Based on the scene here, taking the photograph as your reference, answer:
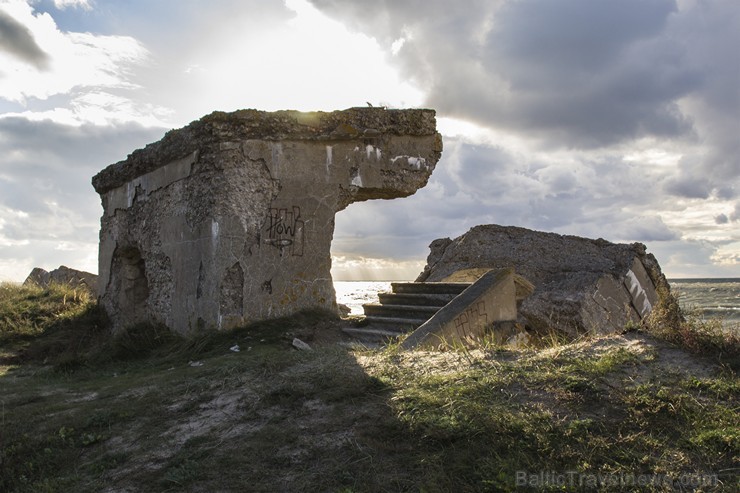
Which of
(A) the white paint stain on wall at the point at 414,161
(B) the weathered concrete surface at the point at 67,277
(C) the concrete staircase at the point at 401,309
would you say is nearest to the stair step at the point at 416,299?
(C) the concrete staircase at the point at 401,309

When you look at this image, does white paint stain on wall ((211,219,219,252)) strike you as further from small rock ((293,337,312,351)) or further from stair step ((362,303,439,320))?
stair step ((362,303,439,320))

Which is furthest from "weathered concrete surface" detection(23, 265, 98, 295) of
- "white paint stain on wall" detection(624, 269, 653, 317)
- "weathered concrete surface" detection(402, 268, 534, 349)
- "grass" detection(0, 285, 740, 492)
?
"white paint stain on wall" detection(624, 269, 653, 317)

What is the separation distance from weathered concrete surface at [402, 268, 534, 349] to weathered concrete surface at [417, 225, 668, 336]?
0.82 meters

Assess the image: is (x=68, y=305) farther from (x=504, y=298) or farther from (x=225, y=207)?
(x=504, y=298)

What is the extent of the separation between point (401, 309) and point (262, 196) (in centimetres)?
251

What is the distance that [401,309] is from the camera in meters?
8.33

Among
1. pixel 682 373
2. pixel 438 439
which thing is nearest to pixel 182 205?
pixel 438 439

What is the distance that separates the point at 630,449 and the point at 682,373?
109 cm

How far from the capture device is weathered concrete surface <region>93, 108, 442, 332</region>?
24.5 feet

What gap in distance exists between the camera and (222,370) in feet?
17.4

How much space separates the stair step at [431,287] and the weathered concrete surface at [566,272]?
0.93 metres

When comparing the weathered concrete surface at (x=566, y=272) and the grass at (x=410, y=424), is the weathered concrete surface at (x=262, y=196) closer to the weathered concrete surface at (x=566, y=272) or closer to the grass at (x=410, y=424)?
the grass at (x=410, y=424)

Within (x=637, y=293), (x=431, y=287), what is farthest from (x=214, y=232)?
(x=637, y=293)

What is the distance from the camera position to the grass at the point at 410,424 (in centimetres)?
285
